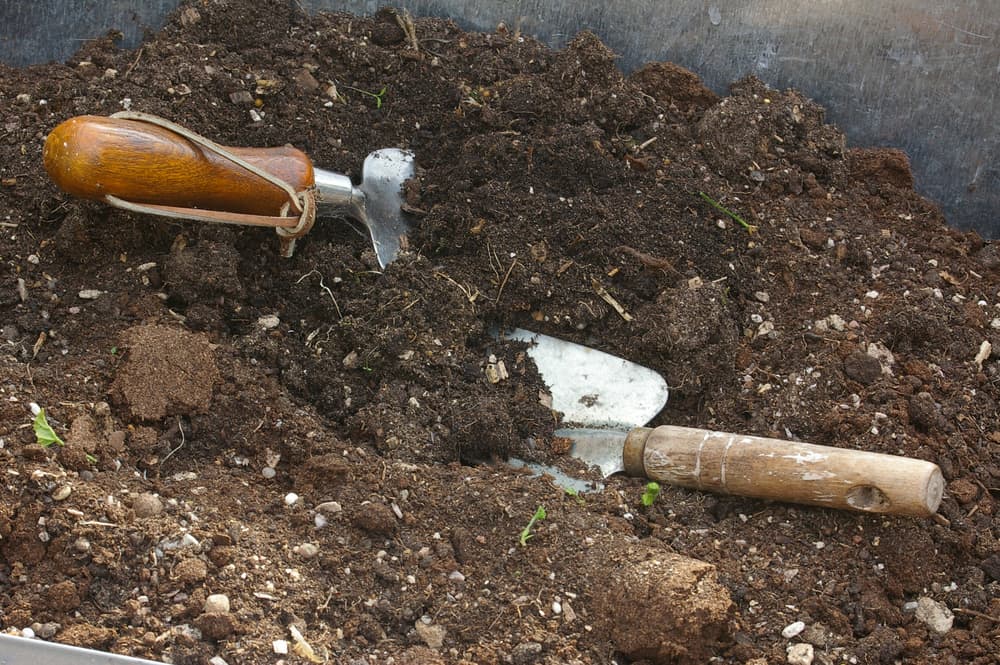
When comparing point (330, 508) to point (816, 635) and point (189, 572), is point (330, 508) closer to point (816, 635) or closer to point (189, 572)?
point (189, 572)

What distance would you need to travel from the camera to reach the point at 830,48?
7.84 feet

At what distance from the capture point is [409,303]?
214 centimetres

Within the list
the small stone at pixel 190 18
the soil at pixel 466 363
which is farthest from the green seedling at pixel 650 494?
the small stone at pixel 190 18

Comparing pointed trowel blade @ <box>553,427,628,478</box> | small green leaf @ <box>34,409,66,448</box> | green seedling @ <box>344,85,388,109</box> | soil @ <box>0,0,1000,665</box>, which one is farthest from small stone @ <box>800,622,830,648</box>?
green seedling @ <box>344,85,388,109</box>

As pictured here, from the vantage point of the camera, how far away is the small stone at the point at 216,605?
1.55 metres

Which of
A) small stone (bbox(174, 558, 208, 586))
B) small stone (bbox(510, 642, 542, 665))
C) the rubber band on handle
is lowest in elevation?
small stone (bbox(510, 642, 542, 665))

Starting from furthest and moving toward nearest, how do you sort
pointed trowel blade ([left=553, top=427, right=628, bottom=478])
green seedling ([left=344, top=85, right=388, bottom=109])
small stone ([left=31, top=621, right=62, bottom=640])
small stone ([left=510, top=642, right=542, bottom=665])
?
1. green seedling ([left=344, top=85, right=388, bottom=109])
2. pointed trowel blade ([left=553, top=427, right=628, bottom=478])
3. small stone ([left=510, top=642, right=542, bottom=665])
4. small stone ([left=31, top=621, right=62, bottom=640])

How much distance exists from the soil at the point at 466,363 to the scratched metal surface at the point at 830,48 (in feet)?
0.26

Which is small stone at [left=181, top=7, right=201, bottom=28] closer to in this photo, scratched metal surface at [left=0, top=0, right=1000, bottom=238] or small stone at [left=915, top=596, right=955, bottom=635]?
scratched metal surface at [left=0, top=0, right=1000, bottom=238]

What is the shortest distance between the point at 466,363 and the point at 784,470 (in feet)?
2.30

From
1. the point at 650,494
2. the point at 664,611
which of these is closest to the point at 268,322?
the point at 650,494

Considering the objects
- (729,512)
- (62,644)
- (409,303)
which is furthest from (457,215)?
(62,644)

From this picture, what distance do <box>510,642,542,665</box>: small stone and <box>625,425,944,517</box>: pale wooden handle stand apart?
495 mm

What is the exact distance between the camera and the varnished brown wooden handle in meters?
1.88
